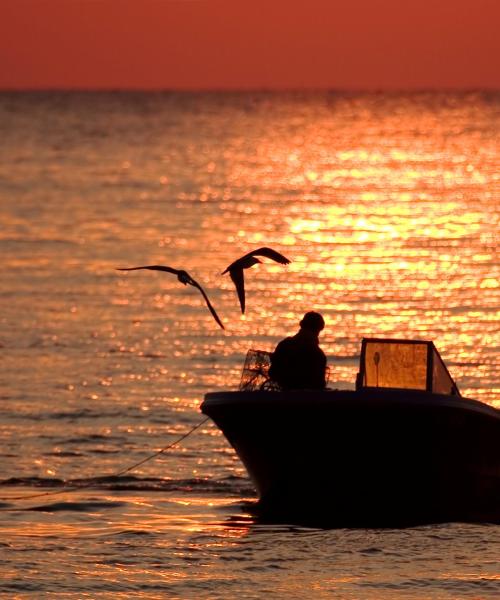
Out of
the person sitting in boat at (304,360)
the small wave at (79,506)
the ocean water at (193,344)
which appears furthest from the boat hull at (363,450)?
the small wave at (79,506)

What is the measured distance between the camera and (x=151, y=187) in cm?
7806

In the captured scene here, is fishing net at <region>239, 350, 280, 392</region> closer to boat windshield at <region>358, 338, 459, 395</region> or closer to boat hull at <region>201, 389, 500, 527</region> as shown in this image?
boat hull at <region>201, 389, 500, 527</region>

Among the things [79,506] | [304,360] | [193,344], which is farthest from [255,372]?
[193,344]

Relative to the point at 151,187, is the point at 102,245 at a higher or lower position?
lower

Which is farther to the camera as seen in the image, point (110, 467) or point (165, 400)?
point (165, 400)

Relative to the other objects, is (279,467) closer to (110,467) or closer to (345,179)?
(110,467)

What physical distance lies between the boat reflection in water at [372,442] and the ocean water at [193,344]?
0.45 meters

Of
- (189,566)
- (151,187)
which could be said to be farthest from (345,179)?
(189,566)

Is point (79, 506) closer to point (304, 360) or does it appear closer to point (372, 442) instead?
point (304, 360)

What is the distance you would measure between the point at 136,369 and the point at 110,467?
769cm

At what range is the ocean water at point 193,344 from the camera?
17.0 m

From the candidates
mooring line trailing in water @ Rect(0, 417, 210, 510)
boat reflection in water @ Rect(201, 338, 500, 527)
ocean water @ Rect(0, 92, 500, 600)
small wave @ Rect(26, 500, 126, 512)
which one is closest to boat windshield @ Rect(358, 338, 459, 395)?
boat reflection in water @ Rect(201, 338, 500, 527)

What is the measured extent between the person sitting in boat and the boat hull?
59 centimetres

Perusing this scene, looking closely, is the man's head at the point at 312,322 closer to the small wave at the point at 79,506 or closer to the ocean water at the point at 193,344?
the ocean water at the point at 193,344
